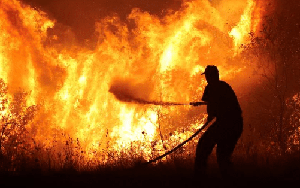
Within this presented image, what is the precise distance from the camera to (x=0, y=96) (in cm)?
2350

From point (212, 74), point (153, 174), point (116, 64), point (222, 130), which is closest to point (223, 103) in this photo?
point (222, 130)

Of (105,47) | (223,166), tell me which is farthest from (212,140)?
(105,47)

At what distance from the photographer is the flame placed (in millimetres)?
20812

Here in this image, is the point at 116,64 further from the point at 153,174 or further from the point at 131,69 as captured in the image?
the point at 153,174

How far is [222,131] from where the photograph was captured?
584 cm

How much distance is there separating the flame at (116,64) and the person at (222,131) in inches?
528

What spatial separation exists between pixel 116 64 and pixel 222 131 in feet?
56.5

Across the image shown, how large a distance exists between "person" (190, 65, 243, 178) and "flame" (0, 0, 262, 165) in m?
13.4

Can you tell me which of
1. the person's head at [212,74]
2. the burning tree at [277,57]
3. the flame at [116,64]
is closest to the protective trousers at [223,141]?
the person's head at [212,74]

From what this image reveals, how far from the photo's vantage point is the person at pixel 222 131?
19.2 feet

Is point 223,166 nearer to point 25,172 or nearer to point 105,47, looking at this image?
point 25,172

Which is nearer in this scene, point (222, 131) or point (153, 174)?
point (222, 131)

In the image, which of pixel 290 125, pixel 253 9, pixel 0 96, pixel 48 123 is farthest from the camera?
pixel 48 123

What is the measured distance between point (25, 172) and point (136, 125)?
12.5 m
